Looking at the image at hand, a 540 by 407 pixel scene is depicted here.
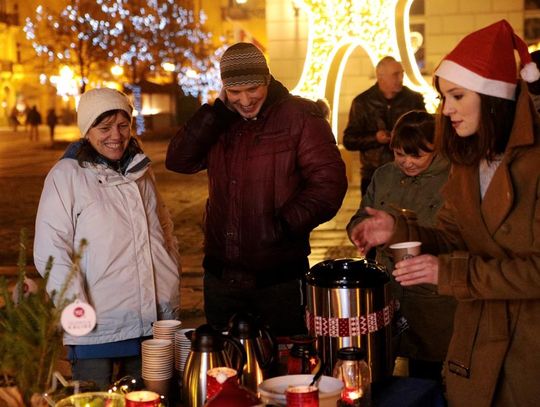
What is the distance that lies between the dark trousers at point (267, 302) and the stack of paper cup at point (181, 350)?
813 millimetres

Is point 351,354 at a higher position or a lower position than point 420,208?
lower

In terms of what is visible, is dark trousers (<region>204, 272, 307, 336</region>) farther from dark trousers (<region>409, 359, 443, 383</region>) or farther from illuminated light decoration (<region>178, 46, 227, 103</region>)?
illuminated light decoration (<region>178, 46, 227, 103</region>)

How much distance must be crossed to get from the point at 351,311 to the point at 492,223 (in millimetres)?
685

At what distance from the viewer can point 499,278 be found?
321cm

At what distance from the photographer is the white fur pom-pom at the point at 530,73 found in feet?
10.6

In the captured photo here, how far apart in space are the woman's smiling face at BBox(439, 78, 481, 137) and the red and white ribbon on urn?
818 mm

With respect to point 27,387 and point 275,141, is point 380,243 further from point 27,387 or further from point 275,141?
point 27,387

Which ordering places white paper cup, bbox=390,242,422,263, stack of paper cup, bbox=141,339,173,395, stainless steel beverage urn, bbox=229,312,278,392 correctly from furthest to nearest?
stack of paper cup, bbox=141,339,173,395
stainless steel beverage urn, bbox=229,312,278,392
white paper cup, bbox=390,242,422,263

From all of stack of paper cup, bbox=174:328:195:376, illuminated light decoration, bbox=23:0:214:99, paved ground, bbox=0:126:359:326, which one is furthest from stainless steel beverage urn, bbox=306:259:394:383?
illuminated light decoration, bbox=23:0:214:99

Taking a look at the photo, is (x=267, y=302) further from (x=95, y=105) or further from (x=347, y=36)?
(x=347, y=36)

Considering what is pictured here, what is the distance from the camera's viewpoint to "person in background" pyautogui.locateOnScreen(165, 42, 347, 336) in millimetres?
4535

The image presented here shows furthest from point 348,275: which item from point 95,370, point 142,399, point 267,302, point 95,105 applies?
point 95,105

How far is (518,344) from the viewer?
131 inches

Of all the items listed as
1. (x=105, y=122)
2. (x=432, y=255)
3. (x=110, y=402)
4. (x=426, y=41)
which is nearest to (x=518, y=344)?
(x=432, y=255)
